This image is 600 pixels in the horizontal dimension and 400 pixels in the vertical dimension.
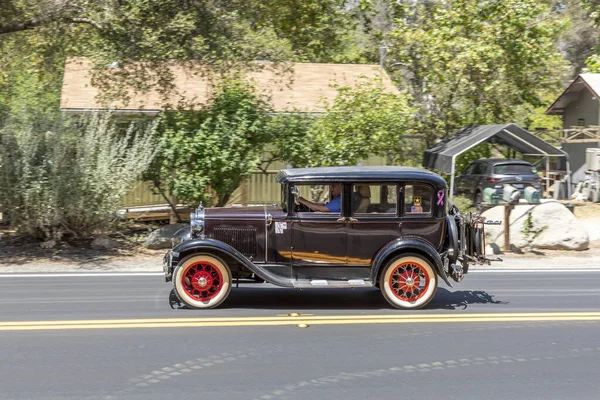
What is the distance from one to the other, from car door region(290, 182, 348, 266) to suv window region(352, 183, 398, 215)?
18 centimetres

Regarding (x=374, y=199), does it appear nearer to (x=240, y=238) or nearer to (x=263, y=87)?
(x=240, y=238)

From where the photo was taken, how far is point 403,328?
855cm

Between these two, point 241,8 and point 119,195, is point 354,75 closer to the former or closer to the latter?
point 241,8

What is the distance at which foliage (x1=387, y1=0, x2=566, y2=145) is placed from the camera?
2161 centimetres

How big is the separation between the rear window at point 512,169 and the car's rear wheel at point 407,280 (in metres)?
12.7

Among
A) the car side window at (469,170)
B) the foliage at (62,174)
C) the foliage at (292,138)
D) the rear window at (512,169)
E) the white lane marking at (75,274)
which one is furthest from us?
the car side window at (469,170)

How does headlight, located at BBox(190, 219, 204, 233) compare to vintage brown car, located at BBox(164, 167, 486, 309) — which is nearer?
vintage brown car, located at BBox(164, 167, 486, 309)

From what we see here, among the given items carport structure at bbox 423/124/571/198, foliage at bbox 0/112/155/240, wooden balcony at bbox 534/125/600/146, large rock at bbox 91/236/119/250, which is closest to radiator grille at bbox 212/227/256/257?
foliage at bbox 0/112/155/240

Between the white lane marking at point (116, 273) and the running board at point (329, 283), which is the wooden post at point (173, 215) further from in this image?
the running board at point (329, 283)

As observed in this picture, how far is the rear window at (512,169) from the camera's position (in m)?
21.4

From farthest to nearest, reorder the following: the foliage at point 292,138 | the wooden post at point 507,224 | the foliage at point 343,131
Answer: the foliage at point 343,131
the foliage at point 292,138
the wooden post at point 507,224

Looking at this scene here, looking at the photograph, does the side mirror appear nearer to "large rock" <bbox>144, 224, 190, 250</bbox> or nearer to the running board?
the running board

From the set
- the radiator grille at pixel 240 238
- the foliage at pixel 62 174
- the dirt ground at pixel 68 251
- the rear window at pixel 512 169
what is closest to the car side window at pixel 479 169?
the rear window at pixel 512 169

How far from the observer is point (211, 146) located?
627 inches
